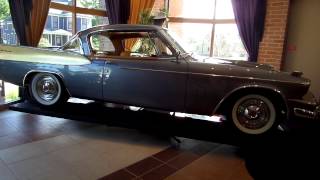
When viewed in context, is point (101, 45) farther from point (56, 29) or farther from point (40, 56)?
point (56, 29)

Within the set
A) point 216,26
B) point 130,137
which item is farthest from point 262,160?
point 216,26

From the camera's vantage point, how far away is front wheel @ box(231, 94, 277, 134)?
8.91 ft

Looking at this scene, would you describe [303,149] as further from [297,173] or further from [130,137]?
[130,137]

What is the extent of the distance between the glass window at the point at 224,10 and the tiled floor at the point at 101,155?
395 centimetres

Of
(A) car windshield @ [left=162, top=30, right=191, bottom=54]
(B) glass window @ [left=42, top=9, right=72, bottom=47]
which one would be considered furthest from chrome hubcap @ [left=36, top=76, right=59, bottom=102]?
(B) glass window @ [left=42, top=9, right=72, bottom=47]

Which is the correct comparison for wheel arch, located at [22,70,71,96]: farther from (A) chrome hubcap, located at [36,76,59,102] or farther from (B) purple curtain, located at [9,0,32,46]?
(B) purple curtain, located at [9,0,32,46]

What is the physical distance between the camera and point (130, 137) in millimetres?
3158

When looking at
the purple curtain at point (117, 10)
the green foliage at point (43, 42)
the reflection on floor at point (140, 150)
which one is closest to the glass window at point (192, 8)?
the purple curtain at point (117, 10)

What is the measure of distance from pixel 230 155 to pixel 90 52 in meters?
1.98

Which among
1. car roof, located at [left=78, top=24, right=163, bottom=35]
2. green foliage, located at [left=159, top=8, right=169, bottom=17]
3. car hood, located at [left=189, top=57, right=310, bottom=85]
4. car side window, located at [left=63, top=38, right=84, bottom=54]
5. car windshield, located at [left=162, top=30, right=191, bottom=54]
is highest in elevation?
green foliage, located at [left=159, top=8, right=169, bottom=17]

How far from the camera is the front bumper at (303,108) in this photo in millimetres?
2568

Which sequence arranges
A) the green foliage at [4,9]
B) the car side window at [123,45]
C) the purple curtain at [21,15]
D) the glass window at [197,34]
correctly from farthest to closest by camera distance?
1. the glass window at [197,34]
2. the green foliage at [4,9]
3. the purple curtain at [21,15]
4. the car side window at [123,45]

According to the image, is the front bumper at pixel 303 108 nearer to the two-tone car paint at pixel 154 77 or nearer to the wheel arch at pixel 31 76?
the two-tone car paint at pixel 154 77

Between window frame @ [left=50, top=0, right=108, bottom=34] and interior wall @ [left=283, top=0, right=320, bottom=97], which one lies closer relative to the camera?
interior wall @ [left=283, top=0, right=320, bottom=97]
